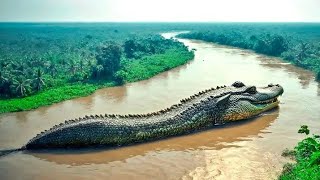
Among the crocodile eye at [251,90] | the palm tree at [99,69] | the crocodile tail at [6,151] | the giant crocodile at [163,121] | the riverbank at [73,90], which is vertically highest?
the crocodile eye at [251,90]


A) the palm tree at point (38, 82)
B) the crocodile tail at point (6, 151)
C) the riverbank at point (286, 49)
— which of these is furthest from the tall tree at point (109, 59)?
the crocodile tail at point (6, 151)

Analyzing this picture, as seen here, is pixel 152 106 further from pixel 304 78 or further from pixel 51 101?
pixel 304 78

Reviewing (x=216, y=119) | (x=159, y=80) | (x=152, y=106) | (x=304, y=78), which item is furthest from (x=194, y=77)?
(x=216, y=119)

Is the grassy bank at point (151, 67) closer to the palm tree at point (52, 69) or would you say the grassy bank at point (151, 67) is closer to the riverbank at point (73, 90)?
the riverbank at point (73, 90)

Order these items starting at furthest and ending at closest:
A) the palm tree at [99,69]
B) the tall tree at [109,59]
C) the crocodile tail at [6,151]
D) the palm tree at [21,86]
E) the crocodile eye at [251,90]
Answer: the tall tree at [109,59]
the palm tree at [99,69]
the palm tree at [21,86]
the crocodile eye at [251,90]
the crocodile tail at [6,151]

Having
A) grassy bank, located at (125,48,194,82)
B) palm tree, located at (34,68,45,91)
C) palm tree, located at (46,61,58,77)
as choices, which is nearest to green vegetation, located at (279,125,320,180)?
palm tree, located at (34,68,45,91)

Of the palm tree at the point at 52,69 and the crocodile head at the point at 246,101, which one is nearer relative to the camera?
the crocodile head at the point at 246,101

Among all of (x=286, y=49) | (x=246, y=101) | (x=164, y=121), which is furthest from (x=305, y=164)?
(x=286, y=49)
